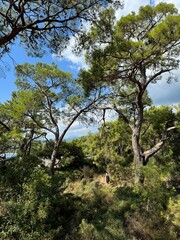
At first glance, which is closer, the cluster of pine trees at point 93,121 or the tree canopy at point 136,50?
the cluster of pine trees at point 93,121

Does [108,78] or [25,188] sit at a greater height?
[108,78]

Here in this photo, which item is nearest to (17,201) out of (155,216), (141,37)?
(155,216)

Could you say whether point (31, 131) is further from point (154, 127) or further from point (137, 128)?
point (154, 127)

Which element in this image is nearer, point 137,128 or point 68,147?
point 137,128

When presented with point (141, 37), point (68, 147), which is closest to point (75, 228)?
point (141, 37)

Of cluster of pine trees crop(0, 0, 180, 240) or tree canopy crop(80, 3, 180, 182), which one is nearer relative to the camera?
cluster of pine trees crop(0, 0, 180, 240)

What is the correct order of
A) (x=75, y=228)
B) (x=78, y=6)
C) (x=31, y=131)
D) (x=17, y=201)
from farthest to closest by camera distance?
1. (x=31, y=131)
2. (x=75, y=228)
3. (x=17, y=201)
4. (x=78, y=6)

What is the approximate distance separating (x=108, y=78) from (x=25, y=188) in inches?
203

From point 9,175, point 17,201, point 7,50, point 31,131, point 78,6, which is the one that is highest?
point 78,6

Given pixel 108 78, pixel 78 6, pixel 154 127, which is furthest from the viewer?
pixel 154 127

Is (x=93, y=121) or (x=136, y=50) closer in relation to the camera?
(x=136, y=50)

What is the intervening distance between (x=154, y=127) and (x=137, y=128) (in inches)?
152

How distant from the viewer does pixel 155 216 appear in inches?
295

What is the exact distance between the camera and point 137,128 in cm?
1062
